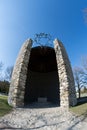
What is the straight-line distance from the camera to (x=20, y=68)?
1157 cm

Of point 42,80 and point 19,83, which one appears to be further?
point 42,80

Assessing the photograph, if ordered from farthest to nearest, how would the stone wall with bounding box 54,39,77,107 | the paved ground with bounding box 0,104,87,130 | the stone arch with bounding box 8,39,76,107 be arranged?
the stone arch with bounding box 8,39,76,107 < the stone wall with bounding box 54,39,77,107 < the paved ground with bounding box 0,104,87,130

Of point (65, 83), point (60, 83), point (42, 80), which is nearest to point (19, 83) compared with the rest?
point (60, 83)

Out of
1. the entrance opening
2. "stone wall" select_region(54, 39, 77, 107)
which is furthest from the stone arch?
the entrance opening

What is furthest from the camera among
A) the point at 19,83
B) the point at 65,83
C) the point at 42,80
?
the point at 42,80

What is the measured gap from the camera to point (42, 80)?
691 inches

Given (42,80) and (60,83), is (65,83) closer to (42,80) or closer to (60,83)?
(60,83)

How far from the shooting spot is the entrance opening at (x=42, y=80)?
1591 cm

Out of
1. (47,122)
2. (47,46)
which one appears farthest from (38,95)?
(47,122)

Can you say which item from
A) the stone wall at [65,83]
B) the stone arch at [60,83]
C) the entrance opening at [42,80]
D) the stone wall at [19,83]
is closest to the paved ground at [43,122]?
the stone wall at [65,83]

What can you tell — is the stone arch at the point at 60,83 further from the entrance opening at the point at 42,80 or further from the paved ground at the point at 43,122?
the entrance opening at the point at 42,80

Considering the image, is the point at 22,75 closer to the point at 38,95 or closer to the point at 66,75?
the point at 66,75

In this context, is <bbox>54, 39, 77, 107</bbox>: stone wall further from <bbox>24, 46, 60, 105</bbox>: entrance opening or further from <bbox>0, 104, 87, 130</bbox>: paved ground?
<bbox>24, 46, 60, 105</bbox>: entrance opening

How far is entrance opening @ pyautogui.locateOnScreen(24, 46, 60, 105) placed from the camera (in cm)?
1591
